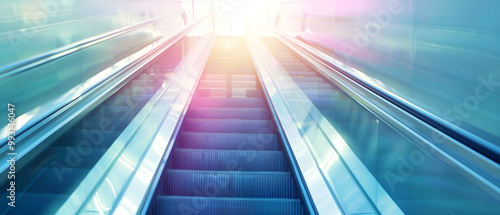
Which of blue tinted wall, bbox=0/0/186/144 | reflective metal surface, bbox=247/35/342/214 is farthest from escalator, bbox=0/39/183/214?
reflective metal surface, bbox=247/35/342/214

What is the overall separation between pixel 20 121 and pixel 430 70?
2942 mm

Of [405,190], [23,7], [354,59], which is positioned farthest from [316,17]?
[405,190]

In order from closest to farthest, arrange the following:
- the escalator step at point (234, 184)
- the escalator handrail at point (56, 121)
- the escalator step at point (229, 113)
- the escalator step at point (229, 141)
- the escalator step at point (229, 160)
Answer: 1. the escalator handrail at point (56, 121)
2. the escalator step at point (234, 184)
3. the escalator step at point (229, 160)
4. the escalator step at point (229, 141)
5. the escalator step at point (229, 113)

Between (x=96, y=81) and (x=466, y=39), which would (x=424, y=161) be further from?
(x=96, y=81)

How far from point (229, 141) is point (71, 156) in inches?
58.6

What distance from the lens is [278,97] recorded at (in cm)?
396

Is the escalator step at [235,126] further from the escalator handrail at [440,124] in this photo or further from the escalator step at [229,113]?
the escalator handrail at [440,124]

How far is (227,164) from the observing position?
10.1ft

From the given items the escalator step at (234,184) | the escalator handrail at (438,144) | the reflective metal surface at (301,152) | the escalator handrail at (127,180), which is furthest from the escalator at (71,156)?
the escalator handrail at (438,144)

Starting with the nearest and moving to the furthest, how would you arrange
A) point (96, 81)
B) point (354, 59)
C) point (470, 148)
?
point (470, 148) < point (96, 81) < point (354, 59)

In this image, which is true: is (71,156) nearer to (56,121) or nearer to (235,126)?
(56,121)

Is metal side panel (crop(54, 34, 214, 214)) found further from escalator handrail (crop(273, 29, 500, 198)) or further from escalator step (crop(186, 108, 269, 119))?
escalator handrail (crop(273, 29, 500, 198))

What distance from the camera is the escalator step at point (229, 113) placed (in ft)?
13.9

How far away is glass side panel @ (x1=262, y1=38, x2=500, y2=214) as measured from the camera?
66.1 inches
